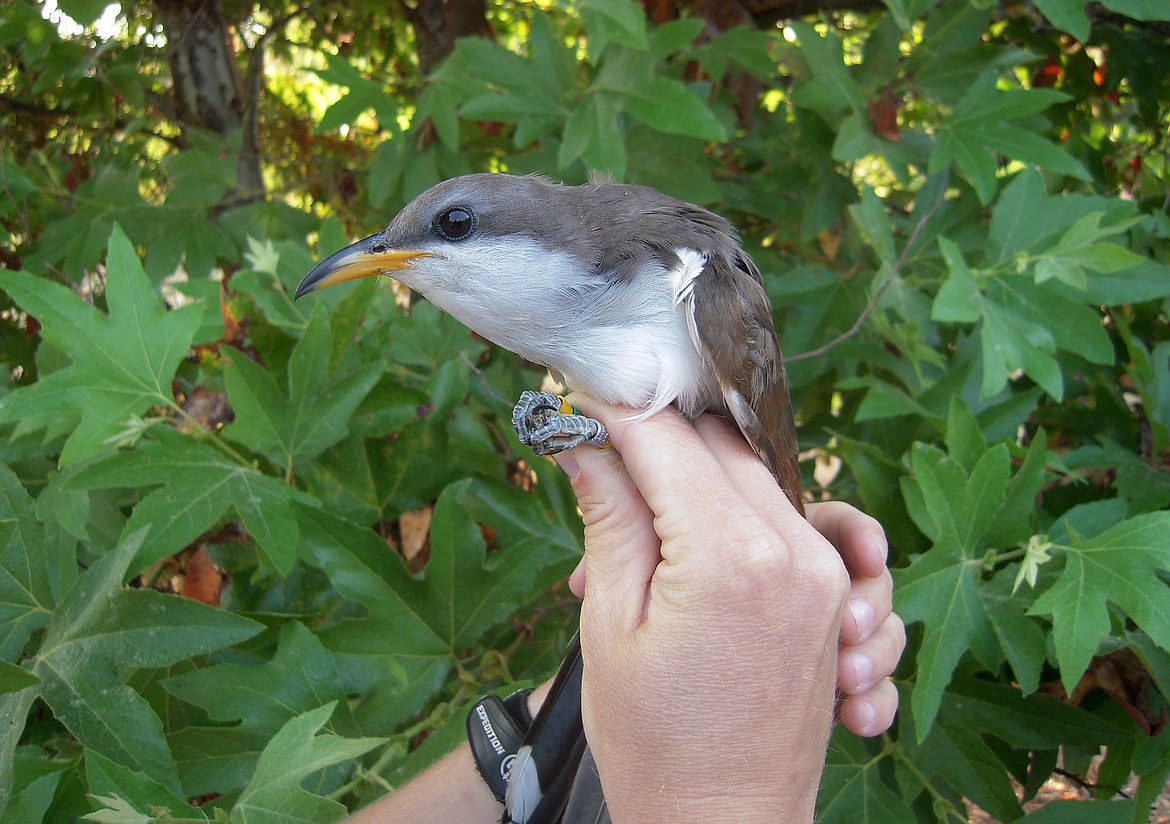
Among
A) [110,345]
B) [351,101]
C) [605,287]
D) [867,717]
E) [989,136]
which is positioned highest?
[351,101]

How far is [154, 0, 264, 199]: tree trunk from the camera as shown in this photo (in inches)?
133

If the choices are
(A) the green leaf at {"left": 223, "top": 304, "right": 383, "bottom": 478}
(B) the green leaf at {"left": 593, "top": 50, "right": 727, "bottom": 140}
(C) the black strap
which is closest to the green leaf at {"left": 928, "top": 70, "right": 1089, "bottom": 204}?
(B) the green leaf at {"left": 593, "top": 50, "right": 727, "bottom": 140}

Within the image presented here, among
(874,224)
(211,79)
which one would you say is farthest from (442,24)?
(874,224)

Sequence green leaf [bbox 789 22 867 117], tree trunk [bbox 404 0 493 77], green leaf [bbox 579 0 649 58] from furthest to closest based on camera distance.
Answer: tree trunk [bbox 404 0 493 77]
green leaf [bbox 789 22 867 117]
green leaf [bbox 579 0 649 58]

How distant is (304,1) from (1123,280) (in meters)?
3.68

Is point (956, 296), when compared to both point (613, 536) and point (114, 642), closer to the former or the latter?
point (613, 536)

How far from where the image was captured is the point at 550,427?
1.52 meters

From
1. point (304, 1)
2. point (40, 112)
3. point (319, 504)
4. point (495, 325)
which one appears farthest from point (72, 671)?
point (304, 1)

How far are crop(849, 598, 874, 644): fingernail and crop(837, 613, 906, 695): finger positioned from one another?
0.10ft

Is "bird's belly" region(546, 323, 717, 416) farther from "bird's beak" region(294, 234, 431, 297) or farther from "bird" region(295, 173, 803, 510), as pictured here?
"bird's beak" region(294, 234, 431, 297)

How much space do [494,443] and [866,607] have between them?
51.0 inches

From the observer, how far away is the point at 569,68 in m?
2.70

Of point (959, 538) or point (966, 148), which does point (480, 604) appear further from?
point (966, 148)

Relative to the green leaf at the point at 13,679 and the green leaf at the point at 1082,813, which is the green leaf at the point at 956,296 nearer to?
the green leaf at the point at 1082,813
